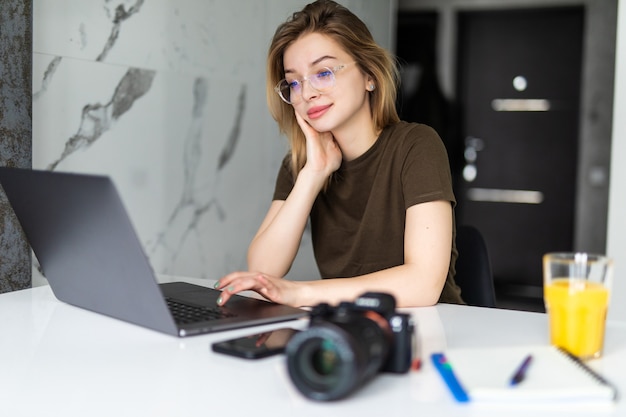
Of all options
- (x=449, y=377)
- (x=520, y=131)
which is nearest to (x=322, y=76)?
(x=449, y=377)

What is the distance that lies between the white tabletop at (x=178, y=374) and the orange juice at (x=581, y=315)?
3 cm

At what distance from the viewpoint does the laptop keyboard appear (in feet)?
3.59

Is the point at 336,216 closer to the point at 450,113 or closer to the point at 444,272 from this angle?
the point at 444,272

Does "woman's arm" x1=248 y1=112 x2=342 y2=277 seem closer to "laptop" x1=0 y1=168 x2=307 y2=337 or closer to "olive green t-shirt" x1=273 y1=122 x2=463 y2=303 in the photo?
"olive green t-shirt" x1=273 y1=122 x2=463 y2=303

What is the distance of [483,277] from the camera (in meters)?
1.71

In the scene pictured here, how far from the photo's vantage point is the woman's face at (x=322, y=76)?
A: 1.70 m

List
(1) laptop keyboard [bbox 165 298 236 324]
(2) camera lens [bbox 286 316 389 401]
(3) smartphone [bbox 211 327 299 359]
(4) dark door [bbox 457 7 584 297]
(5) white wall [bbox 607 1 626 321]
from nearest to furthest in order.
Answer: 1. (2) camera lens [bbox 286 316 389 401]
2. (3) smartphone [bbox 211 327 299 359]
3. (1) laptop keyboard [bbox 165 298 236 324]
4. (5) white wall [bbox 607 1 626 321]
5. (4) dark door [bbox 457 7 584 297]

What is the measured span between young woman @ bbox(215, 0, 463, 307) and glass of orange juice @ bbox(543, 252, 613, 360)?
586mm

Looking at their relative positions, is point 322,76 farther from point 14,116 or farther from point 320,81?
point 14,116

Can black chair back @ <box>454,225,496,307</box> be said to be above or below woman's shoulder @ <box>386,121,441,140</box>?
below

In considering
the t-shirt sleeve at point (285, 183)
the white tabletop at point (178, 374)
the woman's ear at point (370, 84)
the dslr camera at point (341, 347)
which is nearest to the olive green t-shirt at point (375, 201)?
the t-shirt sleeve at point (285, 183)

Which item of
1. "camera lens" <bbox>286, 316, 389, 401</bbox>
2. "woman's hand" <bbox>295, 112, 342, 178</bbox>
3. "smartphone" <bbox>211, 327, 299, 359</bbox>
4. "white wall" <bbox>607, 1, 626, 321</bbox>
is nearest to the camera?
"camera lens" <bbox>286, 316, 389, 401</bbox>

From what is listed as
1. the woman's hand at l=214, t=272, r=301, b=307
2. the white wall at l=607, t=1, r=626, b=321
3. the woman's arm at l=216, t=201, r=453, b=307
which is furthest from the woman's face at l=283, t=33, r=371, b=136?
the white wall at l=607, t=1, r=626, b=321

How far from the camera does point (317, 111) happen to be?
1.71 m
